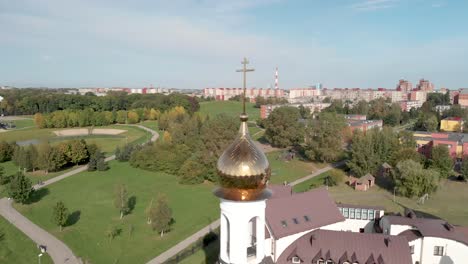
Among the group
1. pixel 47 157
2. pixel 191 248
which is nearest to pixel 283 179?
pixel 191 248

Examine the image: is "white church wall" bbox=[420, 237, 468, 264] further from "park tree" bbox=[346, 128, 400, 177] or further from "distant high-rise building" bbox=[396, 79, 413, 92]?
"distant high-rise building" bbox=[396, 79, 413, 92]

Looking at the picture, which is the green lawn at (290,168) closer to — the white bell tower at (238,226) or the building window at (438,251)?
the building window at (438,251)

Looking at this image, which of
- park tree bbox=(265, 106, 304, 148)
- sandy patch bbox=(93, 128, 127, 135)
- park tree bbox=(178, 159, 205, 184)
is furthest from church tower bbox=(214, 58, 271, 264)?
sandy patch bbox=(93, 128, 127, 135)

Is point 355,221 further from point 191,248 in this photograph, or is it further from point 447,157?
point 447,157

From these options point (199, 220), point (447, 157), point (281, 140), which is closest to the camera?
point (199, 220)

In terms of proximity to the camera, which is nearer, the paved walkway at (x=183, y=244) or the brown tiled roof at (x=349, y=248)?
the brown tiled roof at (x=349, y=248)

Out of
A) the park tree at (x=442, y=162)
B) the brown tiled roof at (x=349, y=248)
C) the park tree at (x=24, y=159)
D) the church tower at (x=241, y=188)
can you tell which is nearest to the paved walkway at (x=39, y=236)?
the park tree at (x=24, y=159)

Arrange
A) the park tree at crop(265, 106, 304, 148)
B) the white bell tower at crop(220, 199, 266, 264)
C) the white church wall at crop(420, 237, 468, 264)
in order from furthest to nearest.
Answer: the park tree at crop(265, 106, 304, 148), the white church wall at crop(420, 237, 468, 264), the white bell tower at crop(220, 199, 266, 264)
